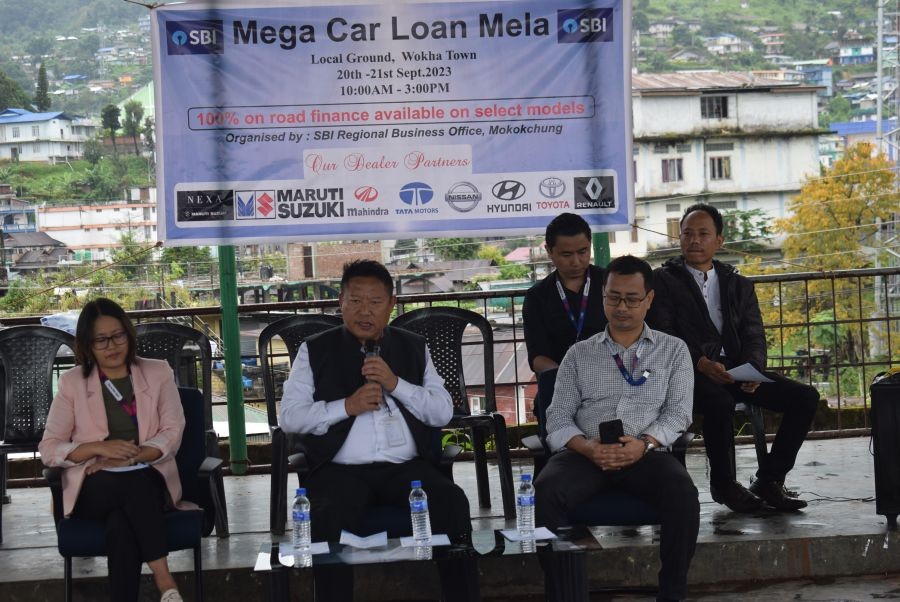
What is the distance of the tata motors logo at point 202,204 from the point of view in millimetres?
5793

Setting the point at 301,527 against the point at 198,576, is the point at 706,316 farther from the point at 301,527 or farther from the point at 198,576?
the point at 198,576

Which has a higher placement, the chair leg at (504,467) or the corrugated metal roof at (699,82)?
the corrugated metal roof at (699,82)

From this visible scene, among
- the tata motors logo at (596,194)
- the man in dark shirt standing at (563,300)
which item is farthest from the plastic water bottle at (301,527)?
the tata motors logo at (596,194)

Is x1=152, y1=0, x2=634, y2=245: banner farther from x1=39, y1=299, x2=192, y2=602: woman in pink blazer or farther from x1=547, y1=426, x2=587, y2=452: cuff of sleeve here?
x1=547, y1=426, x2=587, y2=452: cuff of sleeve

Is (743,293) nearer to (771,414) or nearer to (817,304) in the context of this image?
(771,414)

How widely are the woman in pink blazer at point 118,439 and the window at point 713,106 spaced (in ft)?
122

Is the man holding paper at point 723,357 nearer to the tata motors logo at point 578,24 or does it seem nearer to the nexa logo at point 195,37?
the tata motors logo at point 578,24

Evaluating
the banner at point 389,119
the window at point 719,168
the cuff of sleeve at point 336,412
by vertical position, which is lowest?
the cuff of sleeve at point 336,412

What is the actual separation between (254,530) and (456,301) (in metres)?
2.02

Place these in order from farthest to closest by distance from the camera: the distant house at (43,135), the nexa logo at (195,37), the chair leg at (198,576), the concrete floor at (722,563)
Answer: the distant house at (43,135)
the nexa logo at (195,37)
the concrete floor at (722,563)
the chair leg at (198,576)

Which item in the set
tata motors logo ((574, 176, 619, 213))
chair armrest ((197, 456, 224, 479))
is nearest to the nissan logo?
tata motors logo ((574, 176, 619, 213))

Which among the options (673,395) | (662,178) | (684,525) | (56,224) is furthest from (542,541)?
(662,178)

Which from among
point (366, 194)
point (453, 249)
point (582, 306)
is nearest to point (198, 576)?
point (582, 306)

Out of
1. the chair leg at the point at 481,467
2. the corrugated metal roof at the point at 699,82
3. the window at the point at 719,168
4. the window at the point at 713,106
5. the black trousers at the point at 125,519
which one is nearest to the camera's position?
the black trousers at the point at 125,519
